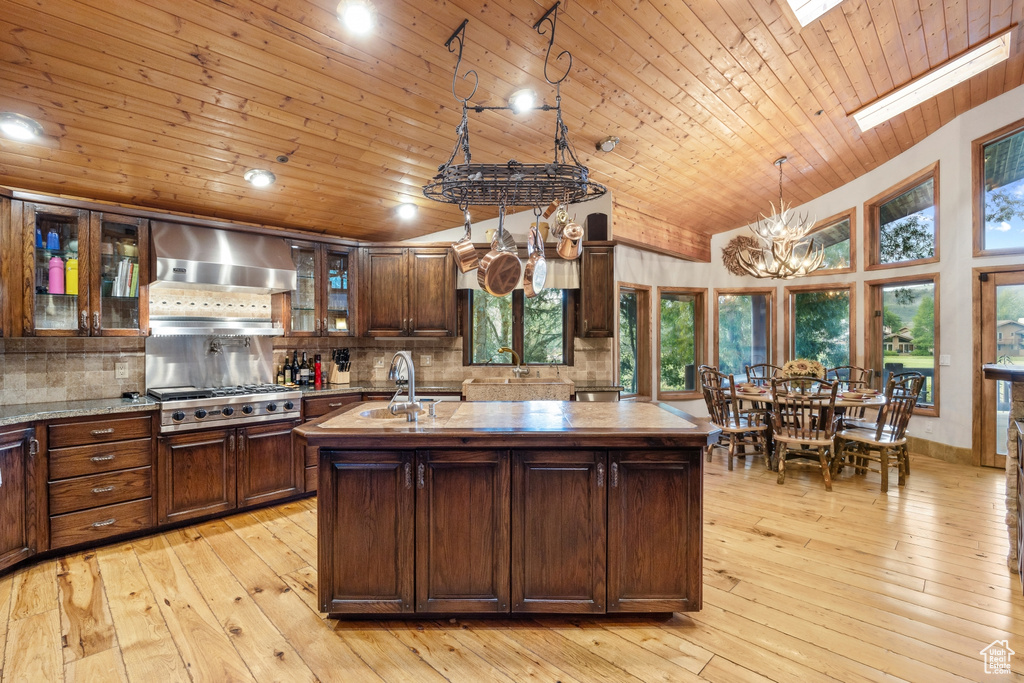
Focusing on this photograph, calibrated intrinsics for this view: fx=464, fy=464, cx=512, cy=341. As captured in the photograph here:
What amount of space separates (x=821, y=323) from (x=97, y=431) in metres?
7.78

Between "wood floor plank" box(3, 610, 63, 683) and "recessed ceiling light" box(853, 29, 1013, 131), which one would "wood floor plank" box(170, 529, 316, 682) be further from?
"recessed ceiling light" box(853, 29, 1013, 131)

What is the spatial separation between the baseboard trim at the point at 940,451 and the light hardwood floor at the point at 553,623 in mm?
1946

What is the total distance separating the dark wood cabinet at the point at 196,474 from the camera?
3271mm

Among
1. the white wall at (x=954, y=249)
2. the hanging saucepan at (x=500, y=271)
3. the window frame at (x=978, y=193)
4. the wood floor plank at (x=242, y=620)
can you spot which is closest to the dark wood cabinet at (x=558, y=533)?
the hanging saucepan at (x=500, y=271)

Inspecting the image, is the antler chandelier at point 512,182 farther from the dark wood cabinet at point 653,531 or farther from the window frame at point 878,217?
the window frame at point 878,217

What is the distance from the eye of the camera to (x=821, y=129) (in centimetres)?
445

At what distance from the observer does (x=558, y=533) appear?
2.16 metres

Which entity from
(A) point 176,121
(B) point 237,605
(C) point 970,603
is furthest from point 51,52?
(C) point 970,603

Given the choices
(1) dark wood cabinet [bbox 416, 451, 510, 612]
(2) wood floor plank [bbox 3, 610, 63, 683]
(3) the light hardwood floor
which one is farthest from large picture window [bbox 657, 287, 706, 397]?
(2) wood floor plank [bbox 3, 610, 63, 683]

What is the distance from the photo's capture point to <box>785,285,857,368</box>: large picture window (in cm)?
614

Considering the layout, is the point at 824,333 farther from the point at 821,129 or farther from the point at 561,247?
A: the point at 561,247

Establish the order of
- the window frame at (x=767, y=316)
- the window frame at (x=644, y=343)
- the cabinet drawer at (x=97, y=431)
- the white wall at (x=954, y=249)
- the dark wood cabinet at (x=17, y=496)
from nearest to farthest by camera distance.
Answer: the dark wood cabinet at (x=17, y=496) < the cabinet drawer at (x=97, y=431) < the white wall at (x=954, y=249) < the window frame at (x=644, y=343) < the window frame at (x=767, y=316)

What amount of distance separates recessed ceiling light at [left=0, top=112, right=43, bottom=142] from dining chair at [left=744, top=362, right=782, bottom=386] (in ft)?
22.1

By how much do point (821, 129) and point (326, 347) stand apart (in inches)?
209
